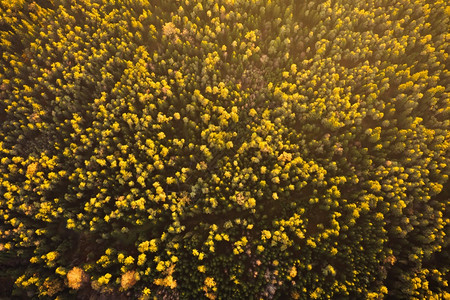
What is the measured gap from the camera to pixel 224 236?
1292 cm

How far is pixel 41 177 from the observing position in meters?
15.0

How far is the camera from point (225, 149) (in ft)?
50.3

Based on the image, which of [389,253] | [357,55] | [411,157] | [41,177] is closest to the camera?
[389,253]

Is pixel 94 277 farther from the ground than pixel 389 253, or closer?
closer

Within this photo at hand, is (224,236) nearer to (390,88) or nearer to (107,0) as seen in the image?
(390,88)

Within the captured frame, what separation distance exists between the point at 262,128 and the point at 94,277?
13.7 meters

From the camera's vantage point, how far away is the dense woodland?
502 inches

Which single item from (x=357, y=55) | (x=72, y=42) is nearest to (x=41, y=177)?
(x=72, y=42)

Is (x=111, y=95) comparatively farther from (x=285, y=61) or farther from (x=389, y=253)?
(x=389, y=253)

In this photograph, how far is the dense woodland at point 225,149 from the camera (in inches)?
502

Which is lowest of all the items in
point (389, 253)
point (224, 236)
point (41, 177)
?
point (41, 177)

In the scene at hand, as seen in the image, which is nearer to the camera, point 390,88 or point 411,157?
point 411,157

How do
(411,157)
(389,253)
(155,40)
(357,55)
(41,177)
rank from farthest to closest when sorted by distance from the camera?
(155,40) → (357,55) → (41,177) → (411,157) → (389,253)

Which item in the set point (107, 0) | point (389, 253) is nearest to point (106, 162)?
point (107, 0)
